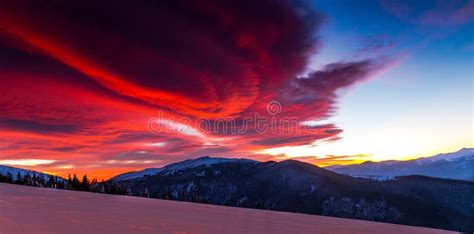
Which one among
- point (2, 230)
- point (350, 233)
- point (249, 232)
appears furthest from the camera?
point (350, 233)

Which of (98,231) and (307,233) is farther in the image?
(307,233)

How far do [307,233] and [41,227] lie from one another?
38.9 feet

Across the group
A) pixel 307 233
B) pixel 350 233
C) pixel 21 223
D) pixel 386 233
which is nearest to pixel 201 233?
pixel 307 233

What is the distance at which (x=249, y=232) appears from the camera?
60.4 ft

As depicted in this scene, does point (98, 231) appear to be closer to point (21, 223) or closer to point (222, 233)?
point (21, 223)

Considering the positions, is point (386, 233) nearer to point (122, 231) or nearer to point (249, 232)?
point (249, 232)

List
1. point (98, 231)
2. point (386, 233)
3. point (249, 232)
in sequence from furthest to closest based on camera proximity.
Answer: point (386, 233) → point (249, 232) → point (98, 231)

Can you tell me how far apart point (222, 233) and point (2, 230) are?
8.24 m

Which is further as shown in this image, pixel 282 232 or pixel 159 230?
pixel 282 232

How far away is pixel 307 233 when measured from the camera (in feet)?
63.3

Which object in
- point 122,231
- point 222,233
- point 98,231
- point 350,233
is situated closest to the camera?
point 98,231

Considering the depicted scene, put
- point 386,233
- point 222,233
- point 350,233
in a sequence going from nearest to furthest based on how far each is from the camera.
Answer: point 222,233 < point 350,233 < point 386,233

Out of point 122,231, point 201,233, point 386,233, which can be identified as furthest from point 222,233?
point 386,233

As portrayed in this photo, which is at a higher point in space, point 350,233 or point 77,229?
point 77,229
